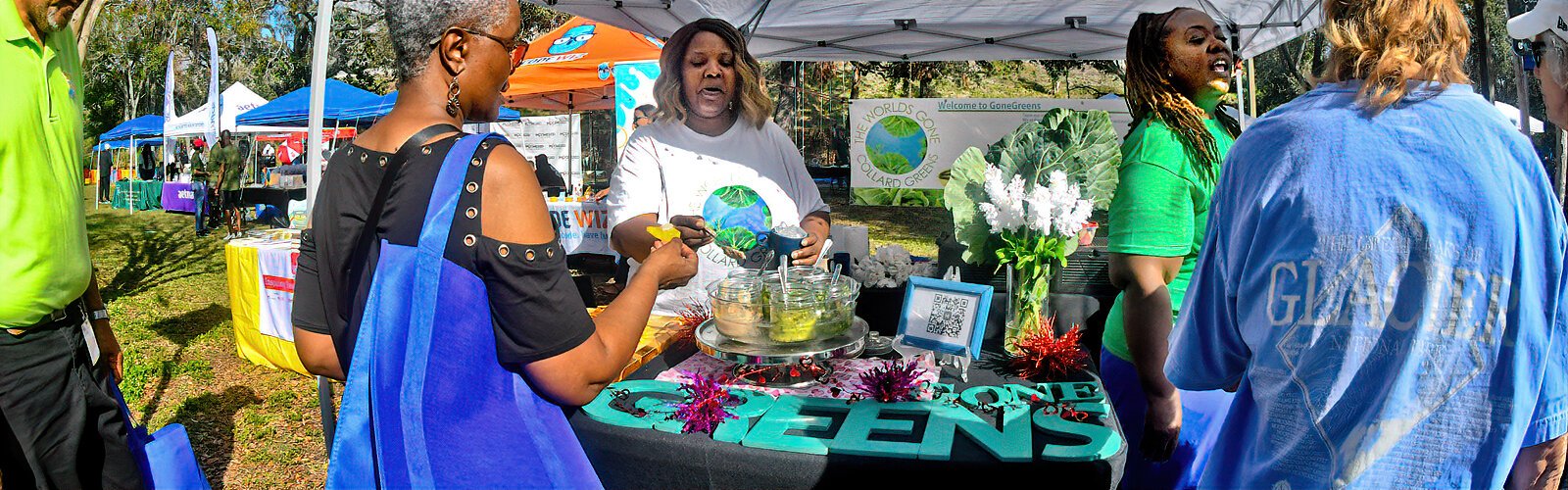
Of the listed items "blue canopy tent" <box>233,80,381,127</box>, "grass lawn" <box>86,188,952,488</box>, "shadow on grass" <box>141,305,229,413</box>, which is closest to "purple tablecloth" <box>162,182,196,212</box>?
"blue canopy tent" <box>233,80,381,127</box>

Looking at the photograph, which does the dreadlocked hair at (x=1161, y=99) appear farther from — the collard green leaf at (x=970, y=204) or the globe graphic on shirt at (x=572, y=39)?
the globe graphic on shirt at (x=572, y=39)

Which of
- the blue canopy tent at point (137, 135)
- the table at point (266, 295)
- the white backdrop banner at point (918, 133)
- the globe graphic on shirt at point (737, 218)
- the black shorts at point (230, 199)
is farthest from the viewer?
the blue canopy tent at point (137, 135)

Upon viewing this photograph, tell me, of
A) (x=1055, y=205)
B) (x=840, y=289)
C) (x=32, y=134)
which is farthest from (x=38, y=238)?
(x=1055, y=205)

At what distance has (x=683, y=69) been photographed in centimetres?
284

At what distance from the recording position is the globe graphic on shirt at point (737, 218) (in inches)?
83.0

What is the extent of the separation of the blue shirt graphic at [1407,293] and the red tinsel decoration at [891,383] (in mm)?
903

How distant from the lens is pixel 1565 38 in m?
1.16

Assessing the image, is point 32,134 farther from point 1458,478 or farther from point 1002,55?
point 1002,55

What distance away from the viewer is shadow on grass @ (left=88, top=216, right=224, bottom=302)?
8.28 metres

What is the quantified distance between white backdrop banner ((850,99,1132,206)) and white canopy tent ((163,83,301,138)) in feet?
28.2

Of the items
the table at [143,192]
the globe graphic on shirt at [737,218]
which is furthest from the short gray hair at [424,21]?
the table at [143,192]

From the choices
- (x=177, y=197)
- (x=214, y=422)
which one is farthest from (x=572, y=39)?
(x=177, y=197)

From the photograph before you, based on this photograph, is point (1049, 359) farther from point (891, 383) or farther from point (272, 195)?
point (272, 195)

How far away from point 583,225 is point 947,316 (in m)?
5.75
